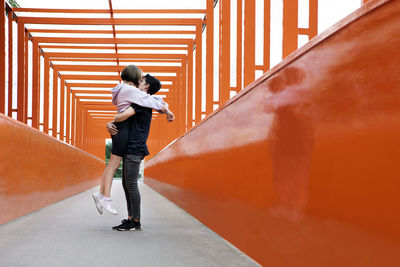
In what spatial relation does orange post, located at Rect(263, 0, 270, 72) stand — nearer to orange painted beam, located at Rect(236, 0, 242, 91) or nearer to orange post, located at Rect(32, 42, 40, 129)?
orange painted beam, located at Rect(236, 0, 242, 91)

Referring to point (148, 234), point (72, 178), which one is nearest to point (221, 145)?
point (148, 234)

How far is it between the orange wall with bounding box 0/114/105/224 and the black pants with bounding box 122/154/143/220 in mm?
1130

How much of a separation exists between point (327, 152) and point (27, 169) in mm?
4406

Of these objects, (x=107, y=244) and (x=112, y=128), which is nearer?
(x=107, y=244)

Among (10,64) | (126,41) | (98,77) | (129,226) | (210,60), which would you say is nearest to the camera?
(129,226)

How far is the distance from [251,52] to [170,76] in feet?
39.0

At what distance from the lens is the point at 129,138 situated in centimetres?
452

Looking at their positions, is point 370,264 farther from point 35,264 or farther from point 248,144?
point 35,264

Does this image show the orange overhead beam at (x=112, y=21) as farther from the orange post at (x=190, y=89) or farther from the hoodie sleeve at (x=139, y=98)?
the hoodie sleeve at (x=139, y=98)

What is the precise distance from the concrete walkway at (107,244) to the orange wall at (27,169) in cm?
26

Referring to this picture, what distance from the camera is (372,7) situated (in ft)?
5.41

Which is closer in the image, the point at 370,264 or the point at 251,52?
the point at 370,264

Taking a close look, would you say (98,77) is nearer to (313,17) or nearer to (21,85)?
(21,85)

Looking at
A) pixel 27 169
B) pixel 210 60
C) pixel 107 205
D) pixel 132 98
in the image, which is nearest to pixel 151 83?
pixel 132 98
